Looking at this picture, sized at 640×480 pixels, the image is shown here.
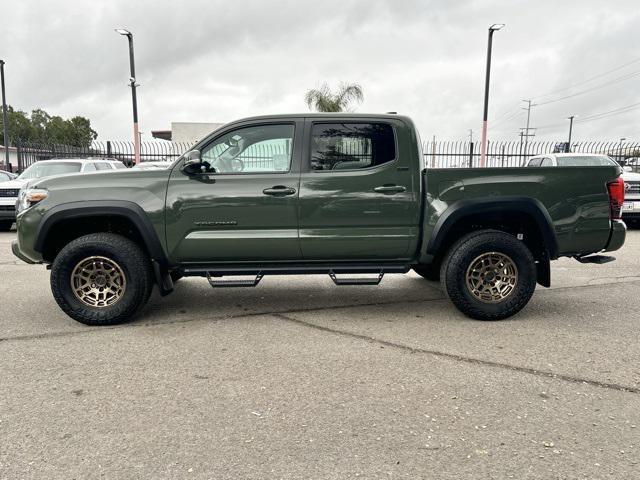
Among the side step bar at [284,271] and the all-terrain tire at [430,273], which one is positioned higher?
the side step bar at [284,271]

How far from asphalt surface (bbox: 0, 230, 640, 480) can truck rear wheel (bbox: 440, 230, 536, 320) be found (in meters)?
0.19

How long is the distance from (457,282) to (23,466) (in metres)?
3.59

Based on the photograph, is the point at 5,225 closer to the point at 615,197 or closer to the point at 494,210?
the point at 494,210

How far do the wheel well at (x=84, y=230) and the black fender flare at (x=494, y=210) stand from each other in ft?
9.13

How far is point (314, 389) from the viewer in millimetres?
3285

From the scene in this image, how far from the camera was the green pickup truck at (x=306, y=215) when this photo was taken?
4.51 metres

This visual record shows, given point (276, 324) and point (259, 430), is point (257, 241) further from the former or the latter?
point (259, 430)

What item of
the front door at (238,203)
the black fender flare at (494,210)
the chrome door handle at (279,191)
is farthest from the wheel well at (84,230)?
the black fender flare at (494,210)

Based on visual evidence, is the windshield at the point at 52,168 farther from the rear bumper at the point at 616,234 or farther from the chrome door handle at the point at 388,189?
the rear bumper at the point at 616,234

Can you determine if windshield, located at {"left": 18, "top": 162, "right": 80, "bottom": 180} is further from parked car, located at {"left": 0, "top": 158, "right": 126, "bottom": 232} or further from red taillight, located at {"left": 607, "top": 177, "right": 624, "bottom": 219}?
red taillight, located at {"left": 607, "top": 177, "right": 624, "bottom": 219}

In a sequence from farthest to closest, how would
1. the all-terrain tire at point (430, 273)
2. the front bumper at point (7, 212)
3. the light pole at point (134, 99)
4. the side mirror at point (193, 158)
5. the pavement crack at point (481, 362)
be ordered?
the light pole at point (134, 99) → the front bumper at point (7, 212) → the all-terrain tire at point (430, 273) → the side mirror at point (193, 158) → the pavement crack at point (481, 362)

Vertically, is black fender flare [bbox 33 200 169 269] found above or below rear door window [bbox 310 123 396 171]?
below

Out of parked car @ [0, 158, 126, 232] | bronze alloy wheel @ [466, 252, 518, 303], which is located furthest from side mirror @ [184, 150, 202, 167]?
parked car @ [0, 158, 126, 232]

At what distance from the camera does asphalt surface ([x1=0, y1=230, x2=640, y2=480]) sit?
8.21ft
